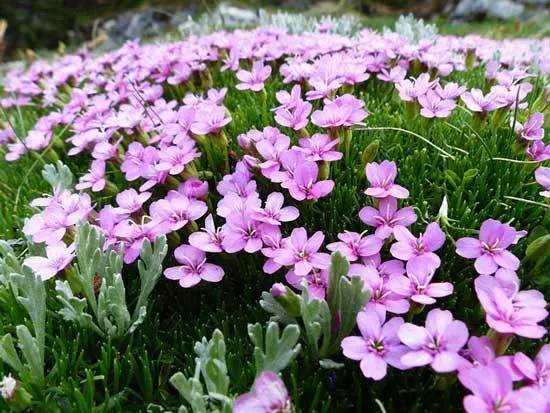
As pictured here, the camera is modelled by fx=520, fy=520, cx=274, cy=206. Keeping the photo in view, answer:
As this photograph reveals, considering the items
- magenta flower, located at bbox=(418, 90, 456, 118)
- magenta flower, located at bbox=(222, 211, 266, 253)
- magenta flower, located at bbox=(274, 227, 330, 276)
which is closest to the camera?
magenta flower, located at bbox=(274, 227, 330, 276)

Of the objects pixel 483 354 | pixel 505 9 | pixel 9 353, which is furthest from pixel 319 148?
pixel 505 9

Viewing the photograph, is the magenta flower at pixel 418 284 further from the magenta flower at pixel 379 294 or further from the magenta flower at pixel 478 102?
the magenta flower at pixel 478 102

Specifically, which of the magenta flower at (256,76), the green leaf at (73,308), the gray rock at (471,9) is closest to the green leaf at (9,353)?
the green leaf at (73,308)

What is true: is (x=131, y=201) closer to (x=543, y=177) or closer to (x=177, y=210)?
(x=177, y=210)

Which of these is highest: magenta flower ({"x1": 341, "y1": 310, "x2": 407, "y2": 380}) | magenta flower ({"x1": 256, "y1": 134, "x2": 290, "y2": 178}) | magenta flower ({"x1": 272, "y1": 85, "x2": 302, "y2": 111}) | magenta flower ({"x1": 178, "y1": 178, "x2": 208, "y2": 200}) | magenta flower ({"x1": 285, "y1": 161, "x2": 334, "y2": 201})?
magenta flower ({"x1": 272, "y1": 85, "x2": 302, "y2": 111})

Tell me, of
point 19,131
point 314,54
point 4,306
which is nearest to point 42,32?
point 19,131

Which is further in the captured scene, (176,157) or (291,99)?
(291,99)

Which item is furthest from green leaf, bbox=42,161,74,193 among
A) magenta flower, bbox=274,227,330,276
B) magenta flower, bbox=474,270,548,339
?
magenta flower, bbox=474,270,548,339

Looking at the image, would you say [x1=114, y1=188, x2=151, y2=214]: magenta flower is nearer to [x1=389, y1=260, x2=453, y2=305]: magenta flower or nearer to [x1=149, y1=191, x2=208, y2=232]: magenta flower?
[x1=149, y1=191, x2=208, y2=232]: magenta flower
